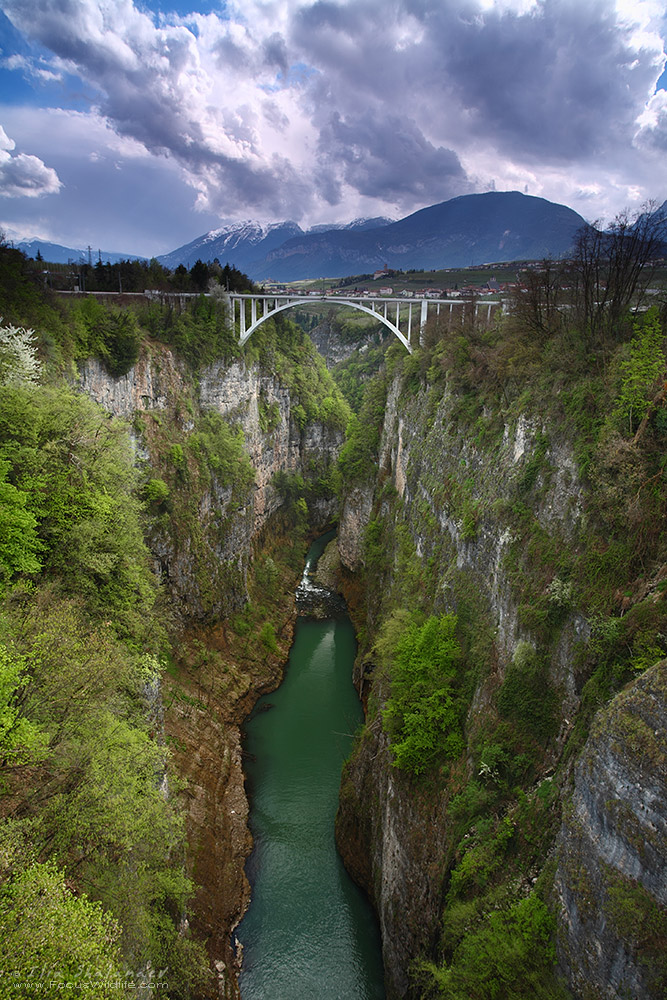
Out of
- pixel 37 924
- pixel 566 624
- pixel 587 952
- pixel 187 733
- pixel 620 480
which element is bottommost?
pixel 187 733

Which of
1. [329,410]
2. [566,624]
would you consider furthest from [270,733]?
[329,410]

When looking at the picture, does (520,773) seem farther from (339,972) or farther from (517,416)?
(339,972)

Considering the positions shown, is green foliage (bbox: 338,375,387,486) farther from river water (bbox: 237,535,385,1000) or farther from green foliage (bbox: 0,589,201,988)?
green foliage (bbox: 0,589,201,988)

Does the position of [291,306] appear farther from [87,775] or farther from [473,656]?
[87,775]

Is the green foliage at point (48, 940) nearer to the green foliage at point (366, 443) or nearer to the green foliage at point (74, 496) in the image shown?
the green foliage at point (74, 496)

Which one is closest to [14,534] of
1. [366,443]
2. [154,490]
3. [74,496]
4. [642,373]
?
[74,496]

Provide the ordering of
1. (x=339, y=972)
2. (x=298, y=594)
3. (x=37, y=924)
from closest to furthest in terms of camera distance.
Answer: (x=37, y=924)
(x=339, y=972)
(x=298, y=594)

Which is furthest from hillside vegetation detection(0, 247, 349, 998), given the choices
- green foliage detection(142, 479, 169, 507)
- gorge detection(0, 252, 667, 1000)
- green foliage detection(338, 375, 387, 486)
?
green foliage detection(338, 375, 387, 486)
